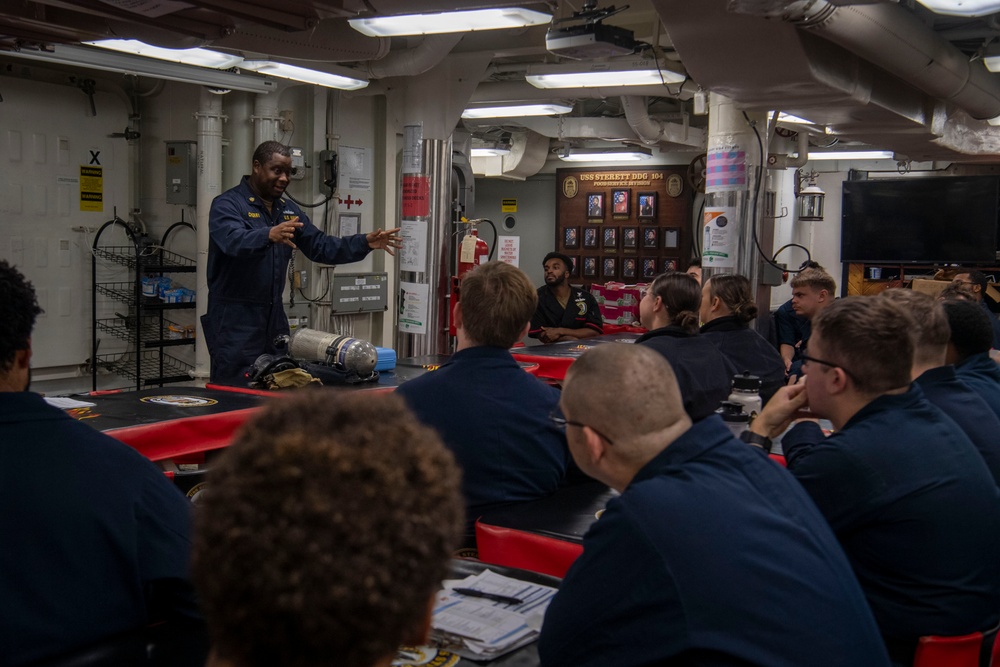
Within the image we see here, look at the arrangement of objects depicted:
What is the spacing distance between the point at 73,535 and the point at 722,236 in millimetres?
5135

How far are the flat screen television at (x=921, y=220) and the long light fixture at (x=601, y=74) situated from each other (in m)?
5.47

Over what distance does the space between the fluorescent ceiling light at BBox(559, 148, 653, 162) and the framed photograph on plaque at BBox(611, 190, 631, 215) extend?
1.45 feet

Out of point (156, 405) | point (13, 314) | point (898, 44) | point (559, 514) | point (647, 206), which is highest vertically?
point (898, 44)

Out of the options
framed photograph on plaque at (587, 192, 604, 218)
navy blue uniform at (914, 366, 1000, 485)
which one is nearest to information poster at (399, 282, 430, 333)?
navy blue uniform at (914, 366, 1000, 485)

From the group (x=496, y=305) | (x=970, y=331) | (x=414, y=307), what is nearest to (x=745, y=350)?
(x=970, y=331)

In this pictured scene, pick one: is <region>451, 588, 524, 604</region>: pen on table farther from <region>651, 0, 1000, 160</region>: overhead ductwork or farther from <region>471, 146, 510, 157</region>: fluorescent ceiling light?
<region>471, 146, 510, 157</region>: fluorescent ceiling light

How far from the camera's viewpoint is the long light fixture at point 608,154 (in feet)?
38.1

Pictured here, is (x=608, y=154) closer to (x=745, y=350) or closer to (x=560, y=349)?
(x=560, y=349)

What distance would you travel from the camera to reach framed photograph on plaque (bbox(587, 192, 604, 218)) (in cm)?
1268

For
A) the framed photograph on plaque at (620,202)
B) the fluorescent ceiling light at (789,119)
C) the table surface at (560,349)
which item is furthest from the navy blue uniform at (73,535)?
the framed photograph on plaque at (620,202)

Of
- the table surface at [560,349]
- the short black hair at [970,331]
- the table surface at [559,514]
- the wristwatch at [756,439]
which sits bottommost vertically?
the table surface at [559,514]

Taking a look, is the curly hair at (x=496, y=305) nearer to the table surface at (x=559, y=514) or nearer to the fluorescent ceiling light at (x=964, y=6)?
the table surface at (x=559, y=514)

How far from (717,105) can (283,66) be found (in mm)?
2810

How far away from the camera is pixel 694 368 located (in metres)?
4.08
